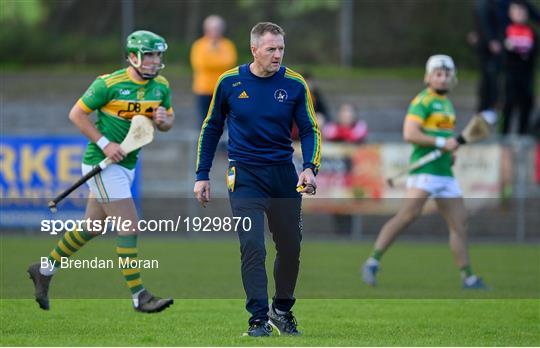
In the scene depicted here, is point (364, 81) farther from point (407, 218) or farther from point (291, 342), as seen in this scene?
point (291, 342)

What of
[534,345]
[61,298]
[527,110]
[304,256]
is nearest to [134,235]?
[61,298]

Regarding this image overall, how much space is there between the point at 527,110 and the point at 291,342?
13.5m

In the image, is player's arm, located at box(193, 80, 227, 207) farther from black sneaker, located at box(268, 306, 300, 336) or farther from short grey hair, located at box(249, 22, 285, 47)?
black sneaker, located at box(268, 306, 300, 336)

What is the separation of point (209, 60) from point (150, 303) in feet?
38.4

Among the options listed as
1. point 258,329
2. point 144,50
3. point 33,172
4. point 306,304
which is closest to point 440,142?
point 306,304

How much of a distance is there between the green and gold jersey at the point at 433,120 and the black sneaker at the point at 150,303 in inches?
163

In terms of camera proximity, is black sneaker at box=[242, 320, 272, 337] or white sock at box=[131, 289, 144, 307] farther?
white sock at box=[131, 289, 144, 307]

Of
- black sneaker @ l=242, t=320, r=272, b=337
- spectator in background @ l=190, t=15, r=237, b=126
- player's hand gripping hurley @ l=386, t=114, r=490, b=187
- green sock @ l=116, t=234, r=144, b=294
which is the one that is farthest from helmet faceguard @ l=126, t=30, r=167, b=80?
spectator in background @ l=190, t=15, r=237, b=126

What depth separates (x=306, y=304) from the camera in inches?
479

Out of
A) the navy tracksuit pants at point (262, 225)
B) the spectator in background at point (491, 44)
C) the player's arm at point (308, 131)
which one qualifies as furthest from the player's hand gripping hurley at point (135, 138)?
the spectator in background at point (491, 44)

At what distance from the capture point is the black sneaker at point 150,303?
35.3ft

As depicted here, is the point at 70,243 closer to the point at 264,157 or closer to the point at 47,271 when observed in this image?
the point at 47,271

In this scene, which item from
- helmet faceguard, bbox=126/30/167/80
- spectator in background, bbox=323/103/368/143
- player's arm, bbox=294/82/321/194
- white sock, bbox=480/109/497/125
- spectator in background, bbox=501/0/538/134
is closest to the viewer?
Result: player's arm, bbox=294/82/321/194

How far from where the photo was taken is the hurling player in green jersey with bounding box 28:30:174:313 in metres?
11.1
